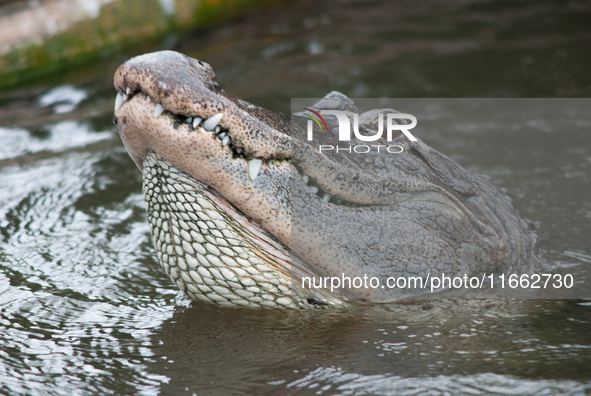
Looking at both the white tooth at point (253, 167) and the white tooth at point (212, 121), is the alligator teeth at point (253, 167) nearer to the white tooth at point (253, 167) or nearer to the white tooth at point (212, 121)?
the white tooth at point (253, 167)

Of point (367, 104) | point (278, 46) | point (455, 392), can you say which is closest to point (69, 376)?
point (455, 392)

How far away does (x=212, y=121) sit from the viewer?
218 centimetres

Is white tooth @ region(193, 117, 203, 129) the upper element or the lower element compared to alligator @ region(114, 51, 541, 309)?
upper

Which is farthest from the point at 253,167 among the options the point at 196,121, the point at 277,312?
the point at 277,312

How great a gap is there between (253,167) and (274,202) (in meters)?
0.17

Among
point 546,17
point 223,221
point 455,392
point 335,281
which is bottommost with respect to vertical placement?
point 455,392

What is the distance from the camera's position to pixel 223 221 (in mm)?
2346

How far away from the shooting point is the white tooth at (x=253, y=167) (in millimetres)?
2281

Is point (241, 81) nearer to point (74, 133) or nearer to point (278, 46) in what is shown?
point (278, 46)

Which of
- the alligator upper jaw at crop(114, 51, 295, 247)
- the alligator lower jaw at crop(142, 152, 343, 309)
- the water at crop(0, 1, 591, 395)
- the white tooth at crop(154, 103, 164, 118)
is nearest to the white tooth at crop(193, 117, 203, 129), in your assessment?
the alligator upper jaw at crop(114, 51, 295, 247)

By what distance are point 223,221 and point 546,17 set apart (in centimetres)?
698

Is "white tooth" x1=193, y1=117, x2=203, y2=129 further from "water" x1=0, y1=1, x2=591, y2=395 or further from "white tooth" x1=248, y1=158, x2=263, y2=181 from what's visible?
"water" x1=0, y1=1, x2=591, y2=395

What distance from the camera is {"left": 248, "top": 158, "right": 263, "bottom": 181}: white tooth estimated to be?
89.8 inches

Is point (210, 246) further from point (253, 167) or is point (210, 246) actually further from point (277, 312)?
point (277, 312)
